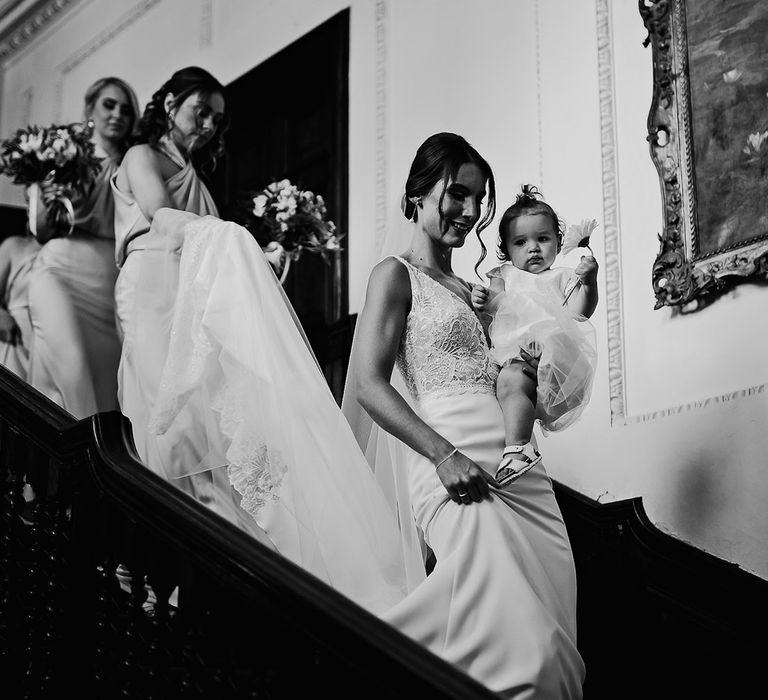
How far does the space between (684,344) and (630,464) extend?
1.97 ft

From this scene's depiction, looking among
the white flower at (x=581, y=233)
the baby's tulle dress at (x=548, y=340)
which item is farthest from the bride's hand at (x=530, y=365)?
the white flower at (x=581, y=233)

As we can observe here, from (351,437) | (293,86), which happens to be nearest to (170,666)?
(351,437)

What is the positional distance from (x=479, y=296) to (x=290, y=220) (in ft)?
8.94

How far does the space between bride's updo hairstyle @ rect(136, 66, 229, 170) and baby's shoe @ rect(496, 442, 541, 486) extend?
3.33 m

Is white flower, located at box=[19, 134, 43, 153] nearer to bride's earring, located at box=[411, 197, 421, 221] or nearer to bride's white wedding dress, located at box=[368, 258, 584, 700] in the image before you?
bride's earring, located at box=[411, 197, 421, 221]

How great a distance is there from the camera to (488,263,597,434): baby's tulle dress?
419 cm

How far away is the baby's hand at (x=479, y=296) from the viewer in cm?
433

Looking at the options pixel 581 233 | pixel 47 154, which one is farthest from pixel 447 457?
pixel 47 154

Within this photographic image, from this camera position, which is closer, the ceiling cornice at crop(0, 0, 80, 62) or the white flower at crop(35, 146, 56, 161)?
the white flower at crop(35, 146, 56, 161)

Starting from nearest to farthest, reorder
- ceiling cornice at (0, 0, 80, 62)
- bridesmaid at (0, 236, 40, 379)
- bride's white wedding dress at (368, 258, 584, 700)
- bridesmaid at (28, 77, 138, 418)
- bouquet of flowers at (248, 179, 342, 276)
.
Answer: bride's white wedding dress at (368, 258, 584, 700), bridesmaid at (28, 77, 138, 418), bouquet of flowers at (248, 179, 342, 276), bridesmaid at (0, 236, 40, 379), ceiling cornice at (0, 0, 80, 62)

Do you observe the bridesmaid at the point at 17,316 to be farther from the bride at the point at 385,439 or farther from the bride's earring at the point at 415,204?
the bride's earring at the point at 415,204

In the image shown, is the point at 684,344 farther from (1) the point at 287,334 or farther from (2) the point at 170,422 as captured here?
(2) the point at 170,422

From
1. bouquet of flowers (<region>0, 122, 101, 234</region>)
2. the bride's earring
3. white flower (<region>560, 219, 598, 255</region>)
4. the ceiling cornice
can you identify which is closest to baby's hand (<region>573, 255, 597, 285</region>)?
white flower (<region>560, 219, 598, 255</region>)

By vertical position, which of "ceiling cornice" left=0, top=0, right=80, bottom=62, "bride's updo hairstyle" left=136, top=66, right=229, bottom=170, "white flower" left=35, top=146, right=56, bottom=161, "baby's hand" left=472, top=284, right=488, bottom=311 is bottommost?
"baby's hand" left=472, top=284, right=488, bottom=311
